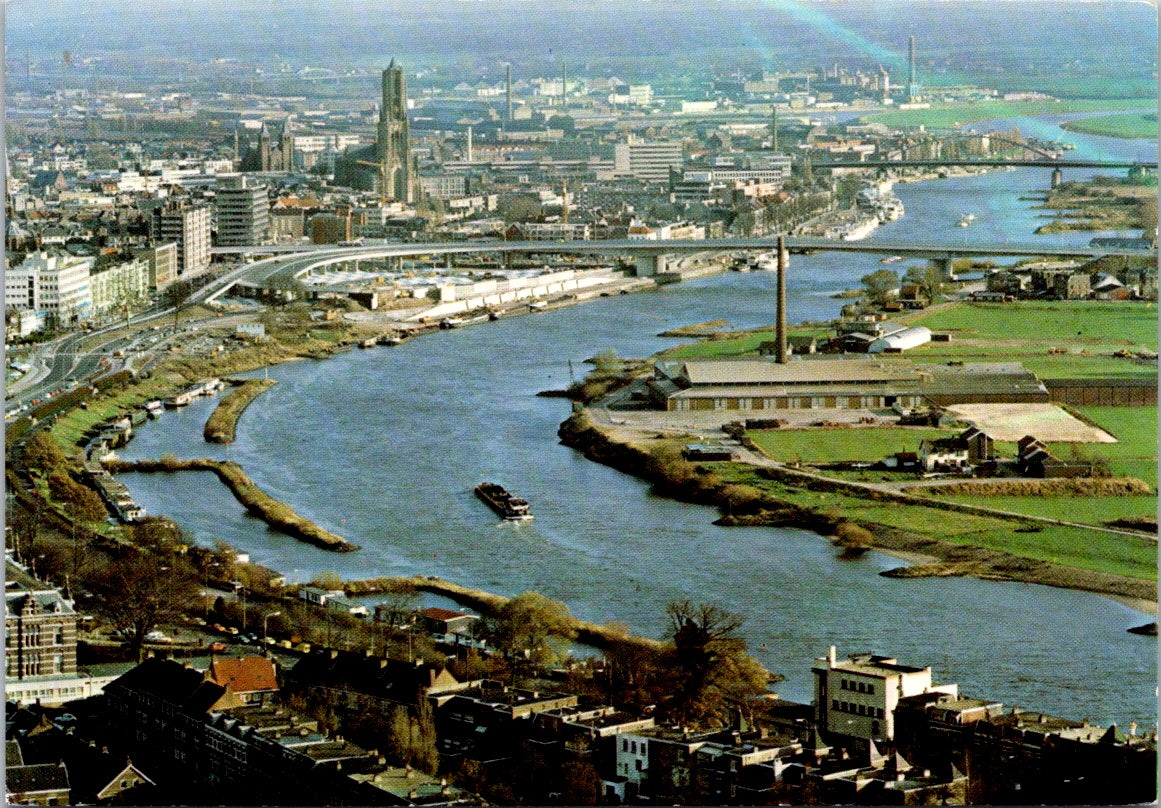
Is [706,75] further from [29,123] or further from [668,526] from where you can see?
[668,526]

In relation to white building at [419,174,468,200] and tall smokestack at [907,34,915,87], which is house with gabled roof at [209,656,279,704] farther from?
white building at [419,174,468,200]

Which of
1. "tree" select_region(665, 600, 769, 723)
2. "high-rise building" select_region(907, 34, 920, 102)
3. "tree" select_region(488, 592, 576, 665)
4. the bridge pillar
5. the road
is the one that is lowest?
the bridge pillar

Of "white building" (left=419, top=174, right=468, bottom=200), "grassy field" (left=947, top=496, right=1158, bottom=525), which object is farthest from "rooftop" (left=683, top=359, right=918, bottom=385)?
"white building" (left=419, top=174, right=468, bottom=200)

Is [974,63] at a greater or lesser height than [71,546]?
greater

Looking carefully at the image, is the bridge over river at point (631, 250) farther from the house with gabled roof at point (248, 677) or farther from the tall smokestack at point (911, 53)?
the house with gabled roof at point (248, 677)

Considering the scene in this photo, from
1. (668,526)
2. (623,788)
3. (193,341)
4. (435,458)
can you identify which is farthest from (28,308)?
(623,788)

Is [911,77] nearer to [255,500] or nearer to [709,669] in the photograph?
[255,500]

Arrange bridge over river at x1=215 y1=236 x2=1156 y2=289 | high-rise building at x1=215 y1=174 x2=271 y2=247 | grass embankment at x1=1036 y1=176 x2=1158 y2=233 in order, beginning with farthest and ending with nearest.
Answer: high-rise building at x1=215 y1=174 x2=271 y2=247 → grass embankment at x1=1036 y1=176 x2=1158 y2=233 → bridge over river at x1=215 y1=236 x2=1156 y2=289
